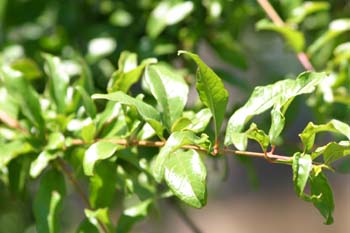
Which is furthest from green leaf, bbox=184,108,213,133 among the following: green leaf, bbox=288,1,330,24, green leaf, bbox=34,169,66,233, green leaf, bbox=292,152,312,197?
green leaf, bbox=288,1,330,24

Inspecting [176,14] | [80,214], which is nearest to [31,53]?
[176,14]

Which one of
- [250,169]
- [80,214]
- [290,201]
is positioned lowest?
[290,201]

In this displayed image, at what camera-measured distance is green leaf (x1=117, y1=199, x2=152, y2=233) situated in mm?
919

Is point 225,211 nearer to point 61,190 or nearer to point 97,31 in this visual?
point 97,31

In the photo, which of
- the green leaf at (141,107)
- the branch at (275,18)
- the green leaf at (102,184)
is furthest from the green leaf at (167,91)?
the branch at (275,18)

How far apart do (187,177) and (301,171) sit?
116 millimetres

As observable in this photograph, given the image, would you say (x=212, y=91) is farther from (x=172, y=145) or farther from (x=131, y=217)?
(x=131, y=217)

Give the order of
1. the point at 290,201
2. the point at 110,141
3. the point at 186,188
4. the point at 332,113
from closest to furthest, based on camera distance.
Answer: the point at 186,188 → the point at 110,141 → the point at 332,113 → the point at 290,201

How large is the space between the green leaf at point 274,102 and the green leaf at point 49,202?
0.27m

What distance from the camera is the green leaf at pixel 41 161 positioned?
2.96 feet

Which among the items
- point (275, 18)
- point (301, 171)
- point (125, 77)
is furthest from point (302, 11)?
point (301, 171)

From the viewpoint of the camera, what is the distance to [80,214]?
87.0 inches

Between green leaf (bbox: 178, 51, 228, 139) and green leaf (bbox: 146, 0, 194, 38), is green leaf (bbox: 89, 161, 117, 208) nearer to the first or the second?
green leaf (bbox: 178, 51, 228, 139)

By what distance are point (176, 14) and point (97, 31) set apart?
8.1 inches
